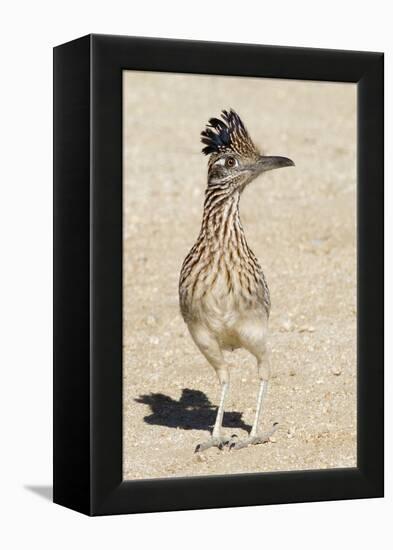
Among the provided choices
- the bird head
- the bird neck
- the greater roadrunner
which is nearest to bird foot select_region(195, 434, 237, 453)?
the greater roadrunner

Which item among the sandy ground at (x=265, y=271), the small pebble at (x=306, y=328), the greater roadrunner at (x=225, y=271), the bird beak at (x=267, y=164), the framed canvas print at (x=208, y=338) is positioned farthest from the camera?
the small pebble at (x=306, y=328)

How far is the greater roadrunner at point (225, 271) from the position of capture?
7020 millimetres

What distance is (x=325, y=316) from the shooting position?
9.38 metres

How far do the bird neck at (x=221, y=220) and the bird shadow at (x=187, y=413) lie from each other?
1046 millimetres

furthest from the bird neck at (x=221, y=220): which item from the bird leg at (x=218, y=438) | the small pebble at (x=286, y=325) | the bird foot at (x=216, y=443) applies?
the small pebble at (x=286, y=325)

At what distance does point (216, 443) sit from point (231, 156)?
147 centimetres

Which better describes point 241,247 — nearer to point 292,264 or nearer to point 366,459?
point 366,459

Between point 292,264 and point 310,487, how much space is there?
10.5 ft

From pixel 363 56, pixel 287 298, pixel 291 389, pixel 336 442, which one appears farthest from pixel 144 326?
pixel 363 56

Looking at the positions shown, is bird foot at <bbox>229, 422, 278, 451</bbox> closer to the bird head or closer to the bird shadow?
the bird shadow

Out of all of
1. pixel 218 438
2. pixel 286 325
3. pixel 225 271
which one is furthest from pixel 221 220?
pixel 286 325

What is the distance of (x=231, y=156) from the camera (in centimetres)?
711

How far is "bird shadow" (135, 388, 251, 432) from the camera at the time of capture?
750cm

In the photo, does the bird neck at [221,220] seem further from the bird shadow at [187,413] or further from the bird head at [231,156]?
the bird shadow at [187,413]
